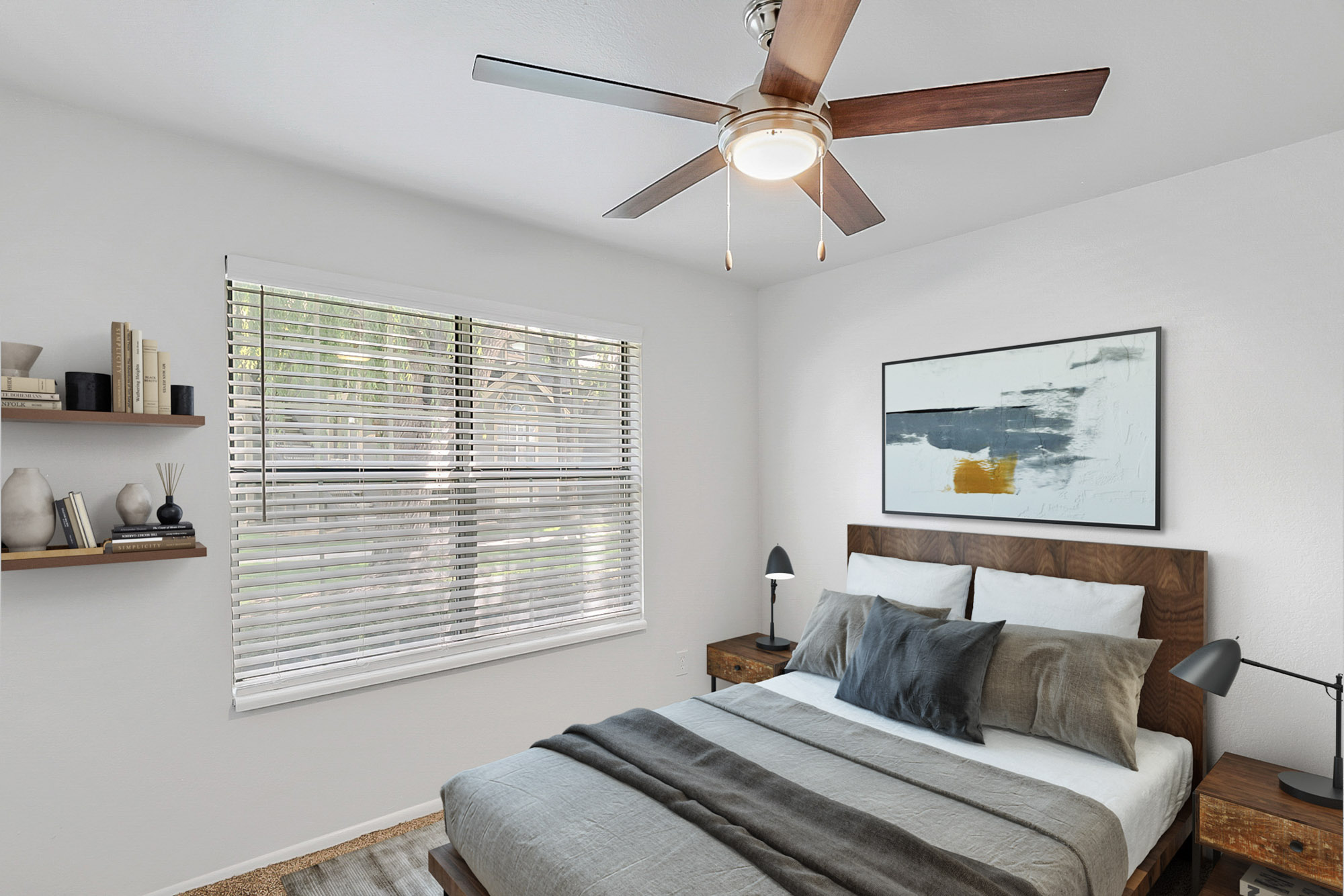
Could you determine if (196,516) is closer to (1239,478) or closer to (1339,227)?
(1239,478)

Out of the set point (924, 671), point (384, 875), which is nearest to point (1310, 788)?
point (924, 671)

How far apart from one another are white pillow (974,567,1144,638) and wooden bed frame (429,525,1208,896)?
0.06 meters

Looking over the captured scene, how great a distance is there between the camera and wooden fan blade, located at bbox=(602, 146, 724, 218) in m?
1.81

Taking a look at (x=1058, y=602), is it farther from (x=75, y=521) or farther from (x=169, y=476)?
(x=75, y=521)

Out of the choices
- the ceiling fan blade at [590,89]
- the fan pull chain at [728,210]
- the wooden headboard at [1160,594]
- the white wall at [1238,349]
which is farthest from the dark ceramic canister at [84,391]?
the wooden headboard at [1160,594]

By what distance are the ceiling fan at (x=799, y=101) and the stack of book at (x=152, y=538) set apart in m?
1.78

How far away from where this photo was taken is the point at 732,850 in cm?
175

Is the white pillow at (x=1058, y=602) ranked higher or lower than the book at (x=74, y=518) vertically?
lower

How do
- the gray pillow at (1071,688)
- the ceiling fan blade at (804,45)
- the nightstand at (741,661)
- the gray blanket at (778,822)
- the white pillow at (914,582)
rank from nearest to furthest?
the ceiling fan blade at (804,45), the gray blanket at (778,822), the gray pillow at (1071,688), the white pillow at (914,582), the nightstand at (741,661)

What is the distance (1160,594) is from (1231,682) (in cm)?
61

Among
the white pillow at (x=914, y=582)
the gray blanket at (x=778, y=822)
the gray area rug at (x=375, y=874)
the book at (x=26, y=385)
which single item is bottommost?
the gray area rug at (x=375, y=874)

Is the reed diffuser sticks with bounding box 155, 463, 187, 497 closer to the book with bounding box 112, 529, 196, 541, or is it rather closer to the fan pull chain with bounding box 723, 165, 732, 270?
the book with bounding box 112, 529, 196, 541

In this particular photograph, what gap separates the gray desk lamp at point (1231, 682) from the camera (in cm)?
208

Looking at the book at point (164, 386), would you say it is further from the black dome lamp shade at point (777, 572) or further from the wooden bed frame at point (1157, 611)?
the black dome lamp shade at point (777, 572)
